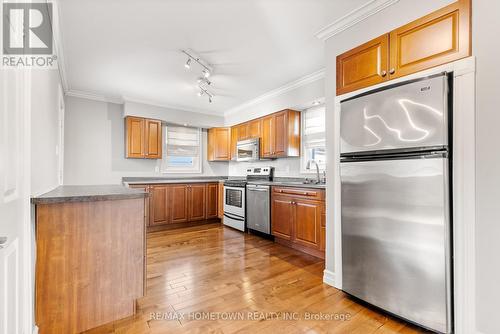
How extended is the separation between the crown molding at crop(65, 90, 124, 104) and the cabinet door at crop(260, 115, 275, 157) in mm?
Result: 2787

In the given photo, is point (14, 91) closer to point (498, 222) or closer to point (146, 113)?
point (498, 222)

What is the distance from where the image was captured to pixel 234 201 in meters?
4.61

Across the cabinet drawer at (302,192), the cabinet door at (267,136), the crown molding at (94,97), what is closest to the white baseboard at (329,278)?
the cabinet drawer at (302,192)

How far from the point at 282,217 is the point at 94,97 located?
403 cm

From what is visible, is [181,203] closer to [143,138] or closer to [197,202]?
[197,202]

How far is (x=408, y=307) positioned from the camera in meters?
1.74

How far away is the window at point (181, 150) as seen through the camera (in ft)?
17.8

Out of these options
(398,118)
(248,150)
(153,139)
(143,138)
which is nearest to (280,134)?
(248,150)

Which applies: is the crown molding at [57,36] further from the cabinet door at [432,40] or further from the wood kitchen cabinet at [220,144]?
the wood kitchen cabinet at [220,144]

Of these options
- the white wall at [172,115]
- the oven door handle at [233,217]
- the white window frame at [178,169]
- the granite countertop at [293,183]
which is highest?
the white wall at [172,115]

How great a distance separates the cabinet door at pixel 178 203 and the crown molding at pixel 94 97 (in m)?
1.98

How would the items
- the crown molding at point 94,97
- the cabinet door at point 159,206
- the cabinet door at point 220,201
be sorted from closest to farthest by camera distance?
the crown molding at point 94,97, the cabinet door at point 159,206, the cabinet door at point 220,201

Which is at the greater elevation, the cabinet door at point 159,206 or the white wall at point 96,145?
the white wall at point 96,145

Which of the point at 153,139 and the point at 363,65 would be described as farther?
the point at 153,139
